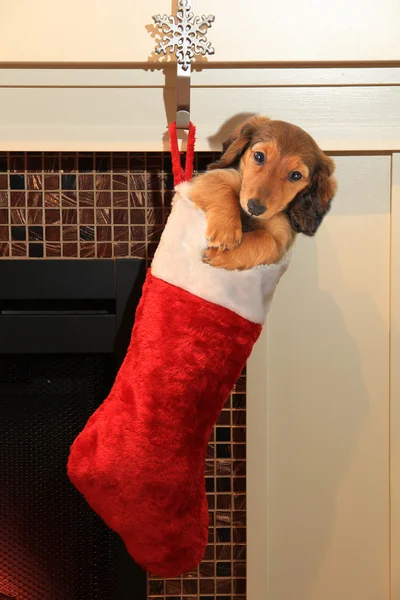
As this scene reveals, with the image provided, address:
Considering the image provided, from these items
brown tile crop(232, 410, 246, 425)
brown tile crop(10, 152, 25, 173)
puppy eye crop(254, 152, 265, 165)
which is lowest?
brown tile crop(232, 410, 246, 425)

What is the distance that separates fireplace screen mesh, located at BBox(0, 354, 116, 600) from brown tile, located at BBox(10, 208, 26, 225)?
0.79ft

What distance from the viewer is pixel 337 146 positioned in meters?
1.10

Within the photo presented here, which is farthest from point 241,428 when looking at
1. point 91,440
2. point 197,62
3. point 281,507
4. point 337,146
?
point 197,62

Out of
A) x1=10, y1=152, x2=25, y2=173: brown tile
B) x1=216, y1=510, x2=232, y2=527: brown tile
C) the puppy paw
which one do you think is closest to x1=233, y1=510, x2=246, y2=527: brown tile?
x1=216, y1=510, x2=232, y2=527: brown tile

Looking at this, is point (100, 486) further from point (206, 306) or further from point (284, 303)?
point (284, 303)

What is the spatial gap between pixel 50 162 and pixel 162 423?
50cm

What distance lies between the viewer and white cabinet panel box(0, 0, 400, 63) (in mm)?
1049

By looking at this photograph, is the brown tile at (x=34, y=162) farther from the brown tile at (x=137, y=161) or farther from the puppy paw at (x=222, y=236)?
the puppy paw at (x=222, y=236)

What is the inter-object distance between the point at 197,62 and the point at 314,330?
50 centimetres

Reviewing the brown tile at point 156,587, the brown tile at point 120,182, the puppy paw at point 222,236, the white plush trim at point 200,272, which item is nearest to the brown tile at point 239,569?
the brown tile at point 156,587

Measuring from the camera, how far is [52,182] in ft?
3.71

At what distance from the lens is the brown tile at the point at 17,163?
3.69 ft

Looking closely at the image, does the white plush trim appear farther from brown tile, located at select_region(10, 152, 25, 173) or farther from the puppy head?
brown tile, located at select_region(10, 152, 25, 173)

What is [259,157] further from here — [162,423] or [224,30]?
[162,423]
